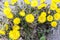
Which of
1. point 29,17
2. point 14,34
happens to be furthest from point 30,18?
point 14,34

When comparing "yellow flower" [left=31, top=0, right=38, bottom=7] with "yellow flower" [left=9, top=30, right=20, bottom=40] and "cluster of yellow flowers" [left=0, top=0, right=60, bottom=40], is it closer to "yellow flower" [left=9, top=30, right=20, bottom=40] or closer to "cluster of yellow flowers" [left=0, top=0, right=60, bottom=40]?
"cluster of yellow flowers" [left=0, top=0, right=60, bottom=40]

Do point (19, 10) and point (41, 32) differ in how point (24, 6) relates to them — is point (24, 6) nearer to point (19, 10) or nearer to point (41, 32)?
point (19, 10)

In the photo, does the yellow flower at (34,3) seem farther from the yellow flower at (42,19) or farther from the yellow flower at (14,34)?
the yellow flower at (14,34)

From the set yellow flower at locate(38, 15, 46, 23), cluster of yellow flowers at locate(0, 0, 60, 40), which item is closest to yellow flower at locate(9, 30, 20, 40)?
cluster of yellow flowers at locate(0, 0, 60, 40)

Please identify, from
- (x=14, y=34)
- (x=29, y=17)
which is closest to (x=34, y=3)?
(x=29, y=17)

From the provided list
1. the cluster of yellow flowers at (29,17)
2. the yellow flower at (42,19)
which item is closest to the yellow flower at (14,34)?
the cluster of yellow flowers at (29,17)

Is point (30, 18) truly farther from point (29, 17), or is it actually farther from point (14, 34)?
point (14, 34)

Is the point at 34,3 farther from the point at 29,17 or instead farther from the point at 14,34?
the point at 14,34

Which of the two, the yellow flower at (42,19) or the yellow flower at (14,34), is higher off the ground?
the yellow flower at (42,19)

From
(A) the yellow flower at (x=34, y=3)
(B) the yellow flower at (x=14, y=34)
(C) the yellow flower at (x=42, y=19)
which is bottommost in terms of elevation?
(B) the yellow flower at (x=14, y=34)

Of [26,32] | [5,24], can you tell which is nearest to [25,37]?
[26,32]

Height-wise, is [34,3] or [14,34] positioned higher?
[34,3]
